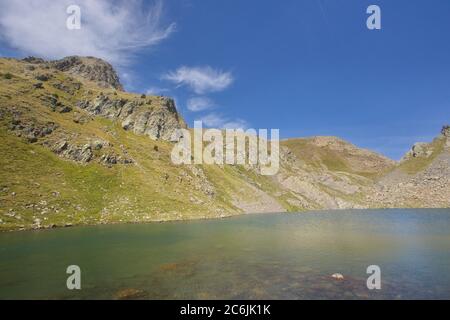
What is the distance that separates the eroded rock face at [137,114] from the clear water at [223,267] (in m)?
120

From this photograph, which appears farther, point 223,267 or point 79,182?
point 79,182

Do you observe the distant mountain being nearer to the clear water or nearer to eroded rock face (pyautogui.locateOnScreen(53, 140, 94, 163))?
eroded rock face (pyautogui.locateOnScreen(53, 140, 94, 163))

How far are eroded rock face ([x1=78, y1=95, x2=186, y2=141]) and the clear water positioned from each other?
395ft

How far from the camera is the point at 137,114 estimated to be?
185125 mm

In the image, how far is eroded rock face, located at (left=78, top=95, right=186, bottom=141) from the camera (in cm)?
17625

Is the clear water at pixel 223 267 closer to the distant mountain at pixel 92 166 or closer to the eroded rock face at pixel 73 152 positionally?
the distant mountain at pixel 92 166

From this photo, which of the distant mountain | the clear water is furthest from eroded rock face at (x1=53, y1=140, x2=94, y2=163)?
the clear water

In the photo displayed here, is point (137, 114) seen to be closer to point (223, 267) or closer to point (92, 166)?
point (92, 166)

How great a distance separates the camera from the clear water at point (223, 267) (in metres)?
28.7

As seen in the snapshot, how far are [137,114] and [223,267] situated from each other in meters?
159

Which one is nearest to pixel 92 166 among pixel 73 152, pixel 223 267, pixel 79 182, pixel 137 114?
pixel 73 152

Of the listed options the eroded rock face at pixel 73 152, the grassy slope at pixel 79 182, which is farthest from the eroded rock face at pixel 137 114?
the eroded rock face at pixel 73 152
